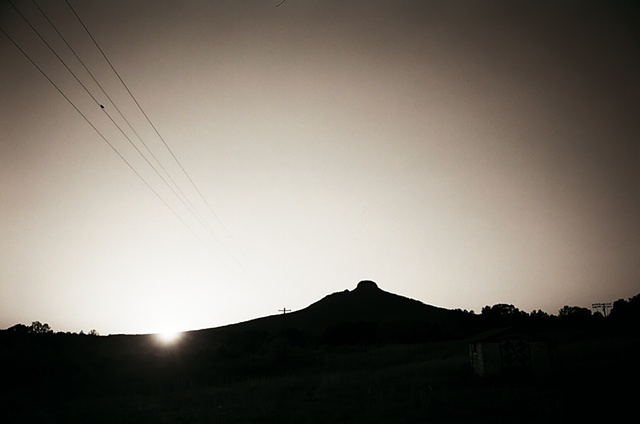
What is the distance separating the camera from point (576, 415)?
21281mm

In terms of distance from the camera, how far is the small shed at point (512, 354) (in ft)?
118

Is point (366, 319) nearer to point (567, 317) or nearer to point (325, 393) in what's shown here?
point (567, 317)

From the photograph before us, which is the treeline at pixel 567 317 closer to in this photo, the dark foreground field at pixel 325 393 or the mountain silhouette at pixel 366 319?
the mountain silhouette at pixel 366 319

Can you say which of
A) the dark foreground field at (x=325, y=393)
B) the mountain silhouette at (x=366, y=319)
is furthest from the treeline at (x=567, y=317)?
the dark foreground field at (x=325, y=393)

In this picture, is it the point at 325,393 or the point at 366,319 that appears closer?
the point at 325,393

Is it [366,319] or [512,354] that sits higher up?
[366,319]

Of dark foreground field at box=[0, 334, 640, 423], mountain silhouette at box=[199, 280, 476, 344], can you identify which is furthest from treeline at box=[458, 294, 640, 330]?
dark foreground field at box=[0, 334, 640, 423]

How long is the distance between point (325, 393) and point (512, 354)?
13670mm

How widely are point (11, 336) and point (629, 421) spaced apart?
6961cm

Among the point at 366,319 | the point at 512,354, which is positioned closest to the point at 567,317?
the point at 366,319

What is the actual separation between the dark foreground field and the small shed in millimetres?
1213

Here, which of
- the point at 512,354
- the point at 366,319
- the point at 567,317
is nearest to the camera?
the point at 512,354

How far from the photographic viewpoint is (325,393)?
3297 centimetres

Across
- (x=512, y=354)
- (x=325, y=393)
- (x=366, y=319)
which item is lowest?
(x=325, y=393)
